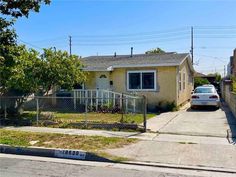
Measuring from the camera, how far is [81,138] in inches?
402

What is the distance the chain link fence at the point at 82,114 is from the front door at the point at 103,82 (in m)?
1.40

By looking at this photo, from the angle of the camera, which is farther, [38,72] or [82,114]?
[82,114]

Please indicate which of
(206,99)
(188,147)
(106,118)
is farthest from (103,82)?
(188,147)

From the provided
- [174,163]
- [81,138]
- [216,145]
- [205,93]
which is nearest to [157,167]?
[174,163]

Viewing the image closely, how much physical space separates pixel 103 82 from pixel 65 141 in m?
11.4

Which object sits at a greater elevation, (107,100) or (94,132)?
(107,100)

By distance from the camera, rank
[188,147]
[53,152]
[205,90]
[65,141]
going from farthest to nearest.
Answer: [205,90], [65,141], [188,147], [53,152]

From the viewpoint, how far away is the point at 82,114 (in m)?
16.6

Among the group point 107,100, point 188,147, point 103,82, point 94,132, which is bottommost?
point 188,147

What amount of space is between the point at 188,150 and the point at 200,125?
4.64 meters

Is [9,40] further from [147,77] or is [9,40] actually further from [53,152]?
[147,77]

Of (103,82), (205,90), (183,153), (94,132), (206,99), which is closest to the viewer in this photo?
(183,153)

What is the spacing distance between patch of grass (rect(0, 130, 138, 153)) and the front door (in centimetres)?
1027

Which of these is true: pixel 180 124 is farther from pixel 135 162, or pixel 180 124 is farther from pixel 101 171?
pixel 101 171
